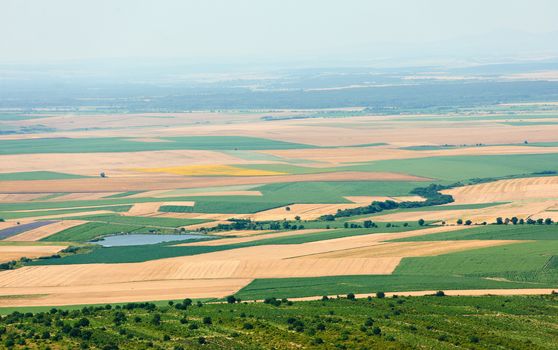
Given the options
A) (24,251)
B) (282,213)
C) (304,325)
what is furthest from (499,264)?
(24,251)

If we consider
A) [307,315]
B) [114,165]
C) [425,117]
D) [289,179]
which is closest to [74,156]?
[114,165]

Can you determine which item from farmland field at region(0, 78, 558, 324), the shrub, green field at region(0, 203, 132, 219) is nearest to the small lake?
farmland field at region(0, 78, 558, 324)

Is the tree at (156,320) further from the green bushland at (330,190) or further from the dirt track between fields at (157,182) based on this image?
the dirt track between fields at (157,182)

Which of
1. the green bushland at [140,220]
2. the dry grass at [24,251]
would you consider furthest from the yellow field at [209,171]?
the dry grass at [24,251]

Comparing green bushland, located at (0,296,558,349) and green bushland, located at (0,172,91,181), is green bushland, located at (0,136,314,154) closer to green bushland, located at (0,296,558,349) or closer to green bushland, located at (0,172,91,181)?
green bushland, located at (0,172,91,181)

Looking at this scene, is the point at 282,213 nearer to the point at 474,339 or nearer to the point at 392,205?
the point at 392,205
